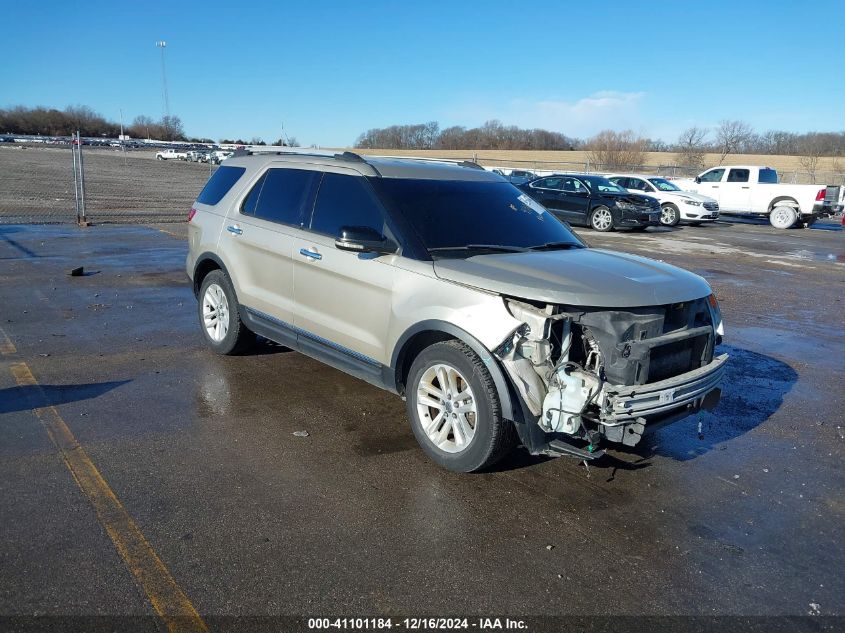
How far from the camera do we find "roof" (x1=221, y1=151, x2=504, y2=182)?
529 cm

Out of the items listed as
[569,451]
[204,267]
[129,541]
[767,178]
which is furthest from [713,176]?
[129,541]

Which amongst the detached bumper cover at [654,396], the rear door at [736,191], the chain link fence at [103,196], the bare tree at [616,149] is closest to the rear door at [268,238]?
the detached bumper cover at [654,396]

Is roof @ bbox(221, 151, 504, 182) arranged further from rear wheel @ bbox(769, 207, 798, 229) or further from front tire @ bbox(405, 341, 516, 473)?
rear wheel @ bbox(769, 207, 798, 229)

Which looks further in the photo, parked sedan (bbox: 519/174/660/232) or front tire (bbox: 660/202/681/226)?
front tire (bbox: 660/202/681/226)

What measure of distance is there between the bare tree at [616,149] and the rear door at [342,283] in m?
50.4

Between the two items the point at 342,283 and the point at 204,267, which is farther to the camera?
the point at 204,267

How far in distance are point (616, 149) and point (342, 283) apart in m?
63.3

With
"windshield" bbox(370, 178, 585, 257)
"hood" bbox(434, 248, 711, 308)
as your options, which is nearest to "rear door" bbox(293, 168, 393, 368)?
"windshield" bbox(370, 178, 585, 257)

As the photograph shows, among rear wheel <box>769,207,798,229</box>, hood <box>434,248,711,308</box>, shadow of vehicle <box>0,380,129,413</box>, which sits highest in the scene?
hood <box>434,248,711,308</box>

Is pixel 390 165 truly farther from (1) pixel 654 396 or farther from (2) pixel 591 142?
(2) pixel 591 142

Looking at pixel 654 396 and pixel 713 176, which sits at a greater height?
pixel 713 176

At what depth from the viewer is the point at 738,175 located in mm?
25984

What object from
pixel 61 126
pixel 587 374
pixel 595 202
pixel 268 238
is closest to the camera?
pixel 587 374

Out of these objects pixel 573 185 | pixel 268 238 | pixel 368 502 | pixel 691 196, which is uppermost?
pixel 573 185
